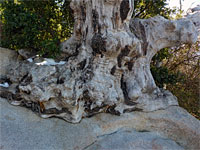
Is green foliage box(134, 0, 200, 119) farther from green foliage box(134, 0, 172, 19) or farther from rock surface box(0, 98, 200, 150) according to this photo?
rock surface box(0, 98, 200, 150)

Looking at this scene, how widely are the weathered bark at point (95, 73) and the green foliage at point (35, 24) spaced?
61cm

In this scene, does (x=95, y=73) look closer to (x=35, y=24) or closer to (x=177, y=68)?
(x=35, y=24)

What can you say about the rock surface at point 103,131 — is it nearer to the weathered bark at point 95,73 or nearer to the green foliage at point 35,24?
the weathered bark at point 95,73

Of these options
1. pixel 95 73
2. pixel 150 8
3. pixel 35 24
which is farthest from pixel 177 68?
pixel 35 24

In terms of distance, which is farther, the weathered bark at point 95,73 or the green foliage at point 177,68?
the green foliage at point 177,68

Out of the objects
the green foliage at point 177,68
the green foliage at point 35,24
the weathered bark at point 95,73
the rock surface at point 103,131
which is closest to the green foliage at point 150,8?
the green foliage at point 177,68

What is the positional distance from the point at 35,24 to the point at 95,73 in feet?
7.15

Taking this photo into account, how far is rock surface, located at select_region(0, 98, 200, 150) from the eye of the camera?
3.21 metres

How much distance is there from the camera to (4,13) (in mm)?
4648

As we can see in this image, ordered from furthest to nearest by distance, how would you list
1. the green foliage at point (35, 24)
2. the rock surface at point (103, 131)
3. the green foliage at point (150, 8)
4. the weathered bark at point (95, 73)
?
1. the green foliage at point (150, 8)
2. the green foliage at point (35, 24)
3. the weathered bark at point (95, 73)
4. the rock surface at point (103, 131)

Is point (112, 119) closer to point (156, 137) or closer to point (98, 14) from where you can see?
point (156, 137)

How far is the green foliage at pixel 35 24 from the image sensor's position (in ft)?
14.9

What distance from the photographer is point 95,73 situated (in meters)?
4.05

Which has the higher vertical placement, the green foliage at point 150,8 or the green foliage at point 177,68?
the green foliage at point 150,8
